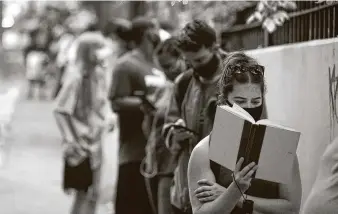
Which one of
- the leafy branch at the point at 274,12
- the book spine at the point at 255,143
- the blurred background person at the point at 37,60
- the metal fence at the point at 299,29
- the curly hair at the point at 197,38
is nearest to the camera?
the book spine at the point at 255,143

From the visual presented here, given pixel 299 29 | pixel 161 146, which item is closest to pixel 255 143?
pixel 299 29

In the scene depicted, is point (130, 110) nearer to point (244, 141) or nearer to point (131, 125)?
point (131, 125)

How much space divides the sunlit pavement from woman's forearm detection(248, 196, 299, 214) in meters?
6.56

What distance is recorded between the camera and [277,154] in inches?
146

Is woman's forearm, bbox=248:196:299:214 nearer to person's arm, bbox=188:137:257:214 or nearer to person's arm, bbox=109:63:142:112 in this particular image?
person's arm, bbox=188:137:257:214

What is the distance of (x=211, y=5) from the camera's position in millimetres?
10633

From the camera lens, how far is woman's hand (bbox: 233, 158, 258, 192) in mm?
3682

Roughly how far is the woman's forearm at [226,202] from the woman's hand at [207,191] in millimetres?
36

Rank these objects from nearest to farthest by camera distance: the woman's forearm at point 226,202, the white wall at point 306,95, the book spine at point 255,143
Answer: the book spine at point 255,143 < the woman's forearm at point 226,202 < the white wall at point 306,95

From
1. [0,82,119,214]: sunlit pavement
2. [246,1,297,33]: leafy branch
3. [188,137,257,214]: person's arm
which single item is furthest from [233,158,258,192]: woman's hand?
[0,82,119,214]: sunlit pavement

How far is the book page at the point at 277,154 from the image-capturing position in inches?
145

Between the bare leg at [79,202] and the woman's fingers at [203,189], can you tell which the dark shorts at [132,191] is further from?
the woman's fingers at [203,189]

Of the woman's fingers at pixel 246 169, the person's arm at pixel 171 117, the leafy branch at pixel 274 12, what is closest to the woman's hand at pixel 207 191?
the woman's fingers at pixel 246 169

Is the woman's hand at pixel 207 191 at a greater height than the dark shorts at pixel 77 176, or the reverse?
the woman's hand at pixel 207 191
